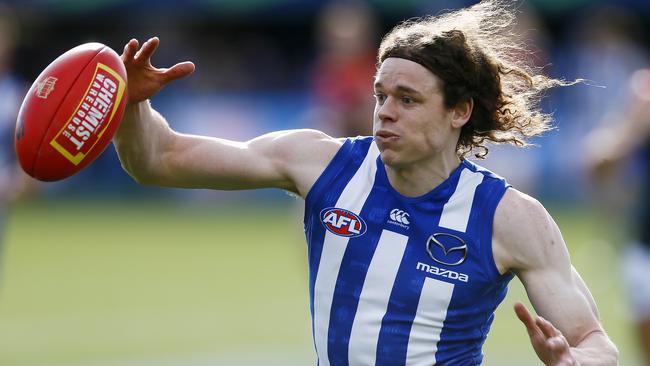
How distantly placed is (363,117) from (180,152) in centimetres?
466

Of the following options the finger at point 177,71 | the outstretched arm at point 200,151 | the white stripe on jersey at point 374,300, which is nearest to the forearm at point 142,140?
the outstretched arm at point 200,151

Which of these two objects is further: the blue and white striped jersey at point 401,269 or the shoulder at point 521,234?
the blue and white striped jersey at point 401,269

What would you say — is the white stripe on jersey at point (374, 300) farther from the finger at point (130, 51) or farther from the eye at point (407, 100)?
the finger at point (130, 51)

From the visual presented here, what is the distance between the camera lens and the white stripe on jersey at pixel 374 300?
460cm

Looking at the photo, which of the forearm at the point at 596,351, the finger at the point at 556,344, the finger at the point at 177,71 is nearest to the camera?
the finger at the point at 556,344

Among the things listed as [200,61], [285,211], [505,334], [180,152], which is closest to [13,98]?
[505,334]

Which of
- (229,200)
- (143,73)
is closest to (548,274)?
(143,73)

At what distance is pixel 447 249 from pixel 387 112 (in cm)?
54

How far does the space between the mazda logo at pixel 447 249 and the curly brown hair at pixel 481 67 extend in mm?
430

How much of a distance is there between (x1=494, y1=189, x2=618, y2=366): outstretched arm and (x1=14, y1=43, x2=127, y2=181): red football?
4.75 feet

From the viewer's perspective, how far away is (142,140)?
4.77m

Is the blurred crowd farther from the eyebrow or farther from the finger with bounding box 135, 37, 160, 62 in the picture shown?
the finger with bounding box 135, 37, 160, 62

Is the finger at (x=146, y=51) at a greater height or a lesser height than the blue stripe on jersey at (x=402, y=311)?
greater

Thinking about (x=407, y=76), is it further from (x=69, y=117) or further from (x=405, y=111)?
(x=69, y=117)
